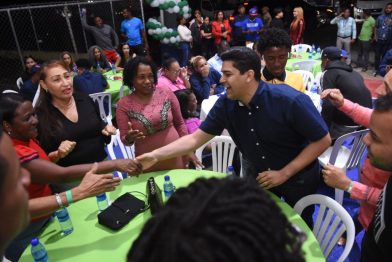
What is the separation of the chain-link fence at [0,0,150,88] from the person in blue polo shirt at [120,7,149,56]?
102 centimetres

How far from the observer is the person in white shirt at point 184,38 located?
339 inches

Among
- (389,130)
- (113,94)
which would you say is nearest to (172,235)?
(389,130)

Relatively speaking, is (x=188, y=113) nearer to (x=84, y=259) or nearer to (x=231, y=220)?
(x=84, y=259)

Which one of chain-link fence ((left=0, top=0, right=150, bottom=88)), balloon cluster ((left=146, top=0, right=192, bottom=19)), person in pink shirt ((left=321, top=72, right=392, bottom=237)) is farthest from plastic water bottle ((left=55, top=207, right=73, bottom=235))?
chain-link fence ((left=0, top=0, right=150, bottom=88))

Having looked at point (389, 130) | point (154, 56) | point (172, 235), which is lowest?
point (154, 56)

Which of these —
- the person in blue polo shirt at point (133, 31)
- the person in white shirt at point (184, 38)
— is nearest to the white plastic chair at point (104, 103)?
the person in blue polo shirt at point (133, 31)

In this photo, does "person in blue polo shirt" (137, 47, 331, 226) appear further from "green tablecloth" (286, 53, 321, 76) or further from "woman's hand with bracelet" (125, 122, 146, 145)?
"green tablecloth" (286, 53, 321, 76)

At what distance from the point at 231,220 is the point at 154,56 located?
10.2 meters

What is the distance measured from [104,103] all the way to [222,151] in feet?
8.93

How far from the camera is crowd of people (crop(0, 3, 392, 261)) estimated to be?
2.25 feet

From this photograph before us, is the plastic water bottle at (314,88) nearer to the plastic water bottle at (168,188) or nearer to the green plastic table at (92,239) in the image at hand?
the green plastic table at (92,239)

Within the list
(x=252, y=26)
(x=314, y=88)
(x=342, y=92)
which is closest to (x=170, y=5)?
(x=252, y=26)

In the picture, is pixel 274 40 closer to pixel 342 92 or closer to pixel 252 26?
pixel 342 92

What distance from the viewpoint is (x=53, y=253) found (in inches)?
68.9
